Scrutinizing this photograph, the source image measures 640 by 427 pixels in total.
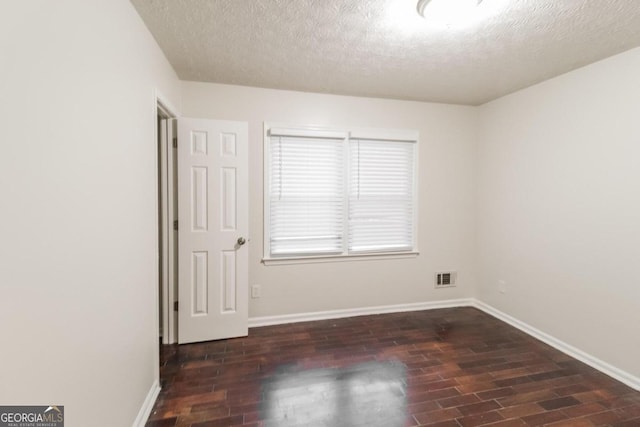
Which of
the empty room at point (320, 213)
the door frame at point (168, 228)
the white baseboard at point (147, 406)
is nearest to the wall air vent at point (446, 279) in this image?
the empty room at point (320, 213)

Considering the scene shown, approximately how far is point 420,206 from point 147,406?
10.4ft

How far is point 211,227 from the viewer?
2.77 metres

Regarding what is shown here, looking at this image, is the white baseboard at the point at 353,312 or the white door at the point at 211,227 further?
the white baseboard at the point at 353,312

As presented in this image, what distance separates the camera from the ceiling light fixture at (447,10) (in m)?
1.62

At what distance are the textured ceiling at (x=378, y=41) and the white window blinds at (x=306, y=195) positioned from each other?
641 mm

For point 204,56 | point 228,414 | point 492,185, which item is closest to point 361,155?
point 492,185

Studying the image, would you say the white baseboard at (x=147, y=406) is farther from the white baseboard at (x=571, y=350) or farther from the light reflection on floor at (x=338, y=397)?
the white baseboard at (x=571, y=350)

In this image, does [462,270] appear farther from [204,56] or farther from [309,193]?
[204,56]

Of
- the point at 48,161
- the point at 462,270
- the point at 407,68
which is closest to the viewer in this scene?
the point at 48,161

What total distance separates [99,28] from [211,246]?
6.07 feet

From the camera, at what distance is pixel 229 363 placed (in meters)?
2.44

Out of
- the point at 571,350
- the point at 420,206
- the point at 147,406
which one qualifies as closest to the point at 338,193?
the point at 420,206

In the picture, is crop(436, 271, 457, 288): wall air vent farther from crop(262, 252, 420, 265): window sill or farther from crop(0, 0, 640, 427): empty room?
crop(262, 252, 420, 265): window sill

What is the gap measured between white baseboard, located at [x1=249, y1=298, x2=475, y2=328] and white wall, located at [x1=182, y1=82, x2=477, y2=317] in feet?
0.18
